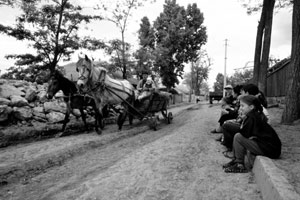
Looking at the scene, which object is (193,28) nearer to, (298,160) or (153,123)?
(153,123)

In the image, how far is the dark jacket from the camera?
10.5ft

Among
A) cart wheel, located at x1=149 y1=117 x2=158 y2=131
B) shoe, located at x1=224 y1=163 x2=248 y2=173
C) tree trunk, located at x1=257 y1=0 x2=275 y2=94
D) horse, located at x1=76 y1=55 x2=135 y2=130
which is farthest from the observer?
tree trunk, located at x1=257 y1=0 x2=275 y2=94

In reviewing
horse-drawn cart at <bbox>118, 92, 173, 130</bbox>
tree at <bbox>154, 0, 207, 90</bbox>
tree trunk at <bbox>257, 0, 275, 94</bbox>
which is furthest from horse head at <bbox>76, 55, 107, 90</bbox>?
tree at <bbox>154, 0, 207, 90</bbox>

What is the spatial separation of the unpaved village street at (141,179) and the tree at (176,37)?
75.4ft

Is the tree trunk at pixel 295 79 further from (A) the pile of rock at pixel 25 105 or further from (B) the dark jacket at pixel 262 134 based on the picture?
(A) the pile of rock at pixel 25 105

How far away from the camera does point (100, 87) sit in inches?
290

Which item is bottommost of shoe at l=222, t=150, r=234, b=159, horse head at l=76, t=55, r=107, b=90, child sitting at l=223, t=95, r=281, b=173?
shoe at l=222, t=150, r=234, b=159

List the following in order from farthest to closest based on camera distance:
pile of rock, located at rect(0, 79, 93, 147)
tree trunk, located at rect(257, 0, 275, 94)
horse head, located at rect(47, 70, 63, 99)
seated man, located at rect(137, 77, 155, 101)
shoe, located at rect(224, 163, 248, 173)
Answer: tree trunk, located at rect(257, 0, 275, 94)
seated man, located at rect(137, 77, 155, 101)
horse head, located at rect(47, 70, 63, 99)
pile of rock, located at rect(0, 79, 93, 147)
shoe, located at rect(224, 163, 248, 173)

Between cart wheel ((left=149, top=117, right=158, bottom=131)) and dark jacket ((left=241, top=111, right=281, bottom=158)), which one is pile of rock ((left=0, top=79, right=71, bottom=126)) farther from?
dark jacket ((left=241, top=111, right=281, bottom=158))

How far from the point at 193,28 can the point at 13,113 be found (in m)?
27.1

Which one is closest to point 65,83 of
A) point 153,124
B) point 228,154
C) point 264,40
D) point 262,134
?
point 153,124

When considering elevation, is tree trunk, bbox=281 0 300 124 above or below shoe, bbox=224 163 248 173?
above

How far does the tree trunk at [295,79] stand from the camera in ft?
22.1

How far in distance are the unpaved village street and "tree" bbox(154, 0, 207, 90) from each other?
23.0 meters
